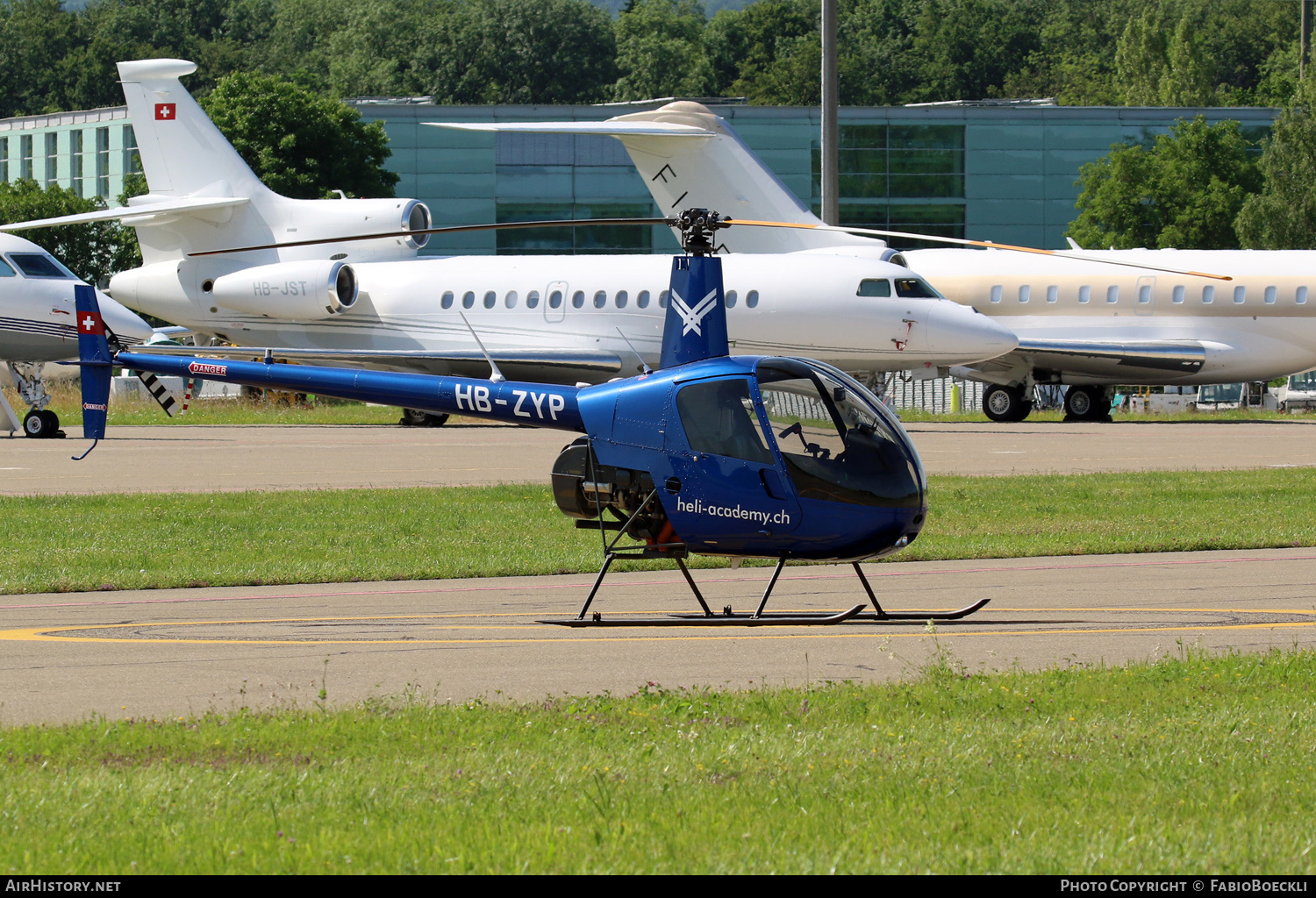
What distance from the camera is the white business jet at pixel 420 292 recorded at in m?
33.5

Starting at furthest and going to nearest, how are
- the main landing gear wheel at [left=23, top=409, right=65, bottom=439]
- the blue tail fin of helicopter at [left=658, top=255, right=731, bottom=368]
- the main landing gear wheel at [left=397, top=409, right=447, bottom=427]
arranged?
the main landing gear wheel at [left=397, top=409, right=447, bottom=427]
the main landing gear wheel at [left=23, top=409, right=65, bottom=439]
the blue tail fin of helicopter at [left=658, top=255, right=731, bottom=368]

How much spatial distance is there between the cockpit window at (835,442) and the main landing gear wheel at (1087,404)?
98.2 ft

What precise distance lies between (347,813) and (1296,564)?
10.7 m

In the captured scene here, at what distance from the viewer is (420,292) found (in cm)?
3834

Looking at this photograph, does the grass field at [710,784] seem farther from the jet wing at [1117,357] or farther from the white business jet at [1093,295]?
the jet wing at [1117,357]

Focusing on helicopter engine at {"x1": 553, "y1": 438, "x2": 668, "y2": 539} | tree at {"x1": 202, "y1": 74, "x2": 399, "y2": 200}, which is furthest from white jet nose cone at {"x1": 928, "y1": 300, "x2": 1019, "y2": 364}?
tree at {"x1": 202, "y1": 74, "x2": 399, "y2": 200}

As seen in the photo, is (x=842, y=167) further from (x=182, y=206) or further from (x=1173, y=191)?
(x=182, y=206)

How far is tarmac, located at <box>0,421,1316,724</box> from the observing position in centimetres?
943

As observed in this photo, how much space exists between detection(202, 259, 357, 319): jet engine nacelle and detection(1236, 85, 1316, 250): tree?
A: 1733 inches

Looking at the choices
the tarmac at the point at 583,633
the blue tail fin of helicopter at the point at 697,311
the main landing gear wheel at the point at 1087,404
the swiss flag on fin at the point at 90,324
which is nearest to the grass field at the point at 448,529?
the tarmac at the point at 583,633

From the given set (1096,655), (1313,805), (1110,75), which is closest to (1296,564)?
(1096,655)

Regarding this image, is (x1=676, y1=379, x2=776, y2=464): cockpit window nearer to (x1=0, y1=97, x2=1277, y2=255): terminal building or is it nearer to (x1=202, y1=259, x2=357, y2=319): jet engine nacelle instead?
(x1=202, y1=259, x2=357, y2=319): jet engine nacelle

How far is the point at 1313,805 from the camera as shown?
655cm

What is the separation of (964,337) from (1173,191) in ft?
149
